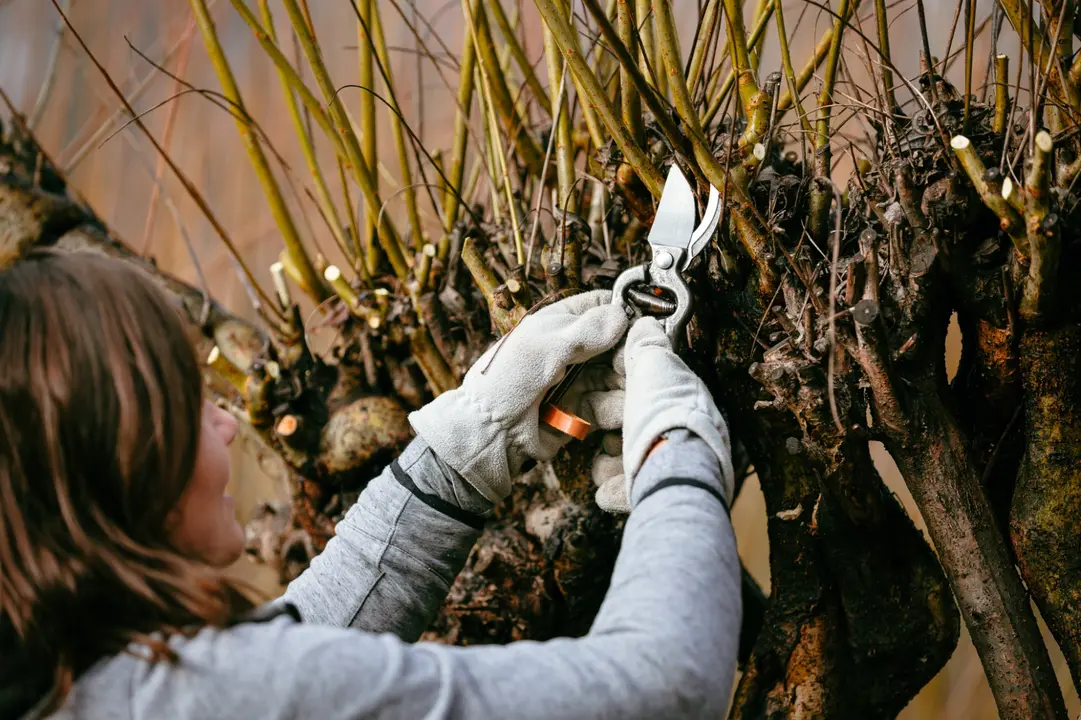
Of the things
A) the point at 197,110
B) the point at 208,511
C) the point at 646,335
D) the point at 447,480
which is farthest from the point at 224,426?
the point at 197,110

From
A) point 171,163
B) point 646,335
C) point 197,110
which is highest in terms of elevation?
point 197,110

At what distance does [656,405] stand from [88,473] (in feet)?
1.27

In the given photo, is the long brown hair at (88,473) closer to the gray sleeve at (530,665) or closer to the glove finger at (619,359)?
the gray sleeve at (530,665)

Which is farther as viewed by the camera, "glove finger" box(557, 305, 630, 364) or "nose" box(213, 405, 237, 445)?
"glove finger" box(557, 305, 630, 364)

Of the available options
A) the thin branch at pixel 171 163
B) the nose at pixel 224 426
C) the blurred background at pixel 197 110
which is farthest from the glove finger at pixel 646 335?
the blurred background at pixel 197 110

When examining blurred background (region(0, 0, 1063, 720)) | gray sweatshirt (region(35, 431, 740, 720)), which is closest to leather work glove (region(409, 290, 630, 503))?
gray sweatshirt (region(35, 431, 740, 720))

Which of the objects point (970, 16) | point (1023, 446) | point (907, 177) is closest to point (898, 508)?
point (1023, 446)

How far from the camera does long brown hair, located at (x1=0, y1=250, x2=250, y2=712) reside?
0.52 m

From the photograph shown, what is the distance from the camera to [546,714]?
0.52m

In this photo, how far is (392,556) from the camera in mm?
844

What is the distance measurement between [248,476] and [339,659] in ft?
6.67

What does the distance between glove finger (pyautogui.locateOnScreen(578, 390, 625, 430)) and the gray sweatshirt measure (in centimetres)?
14

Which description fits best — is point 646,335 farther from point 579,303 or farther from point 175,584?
point 175,584

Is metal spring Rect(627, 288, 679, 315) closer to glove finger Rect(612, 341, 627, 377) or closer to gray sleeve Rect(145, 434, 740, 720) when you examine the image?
glove finger Rect(612, 341, 627, 377)
